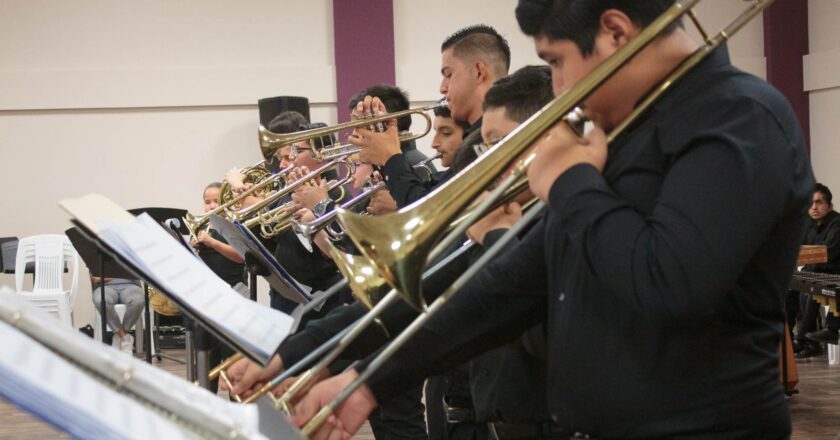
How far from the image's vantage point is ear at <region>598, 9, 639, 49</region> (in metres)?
1.40

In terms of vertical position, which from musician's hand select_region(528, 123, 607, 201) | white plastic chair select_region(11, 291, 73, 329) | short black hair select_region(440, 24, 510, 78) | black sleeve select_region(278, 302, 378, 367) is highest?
short black hair select_region(440, 24, 510, 78)

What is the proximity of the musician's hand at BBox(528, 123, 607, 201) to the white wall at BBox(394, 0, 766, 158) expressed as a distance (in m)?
7.87

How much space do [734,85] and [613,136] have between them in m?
0.18

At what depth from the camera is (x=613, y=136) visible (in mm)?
1412

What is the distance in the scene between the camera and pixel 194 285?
4.68ft

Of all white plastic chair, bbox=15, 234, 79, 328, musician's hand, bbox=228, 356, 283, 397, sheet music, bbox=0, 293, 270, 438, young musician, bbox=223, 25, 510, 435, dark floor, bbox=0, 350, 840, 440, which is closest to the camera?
sheet music, bbox=0, 293, 270, 438

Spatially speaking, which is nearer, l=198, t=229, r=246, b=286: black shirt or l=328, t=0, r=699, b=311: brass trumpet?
l=328, t=0, r=699, b=311: brass trumpet

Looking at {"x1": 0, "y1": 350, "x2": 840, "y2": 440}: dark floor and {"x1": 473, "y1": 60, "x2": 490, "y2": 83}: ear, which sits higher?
{"x1": 473, "y1": 60, "x2": 490, "y2": 83}: ear

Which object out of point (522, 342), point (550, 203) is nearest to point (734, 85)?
point (550, 203)

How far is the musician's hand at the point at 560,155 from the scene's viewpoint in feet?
4.39

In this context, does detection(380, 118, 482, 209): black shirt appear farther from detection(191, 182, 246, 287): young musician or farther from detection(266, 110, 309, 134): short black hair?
detection(191, 182, 246, 287): young musician

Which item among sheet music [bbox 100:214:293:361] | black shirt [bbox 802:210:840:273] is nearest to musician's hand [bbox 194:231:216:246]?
sheet music [bbox 100:214:293:361]

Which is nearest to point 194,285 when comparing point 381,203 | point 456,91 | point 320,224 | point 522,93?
point 522,93

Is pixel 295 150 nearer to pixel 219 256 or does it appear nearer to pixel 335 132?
pixel 335 132
